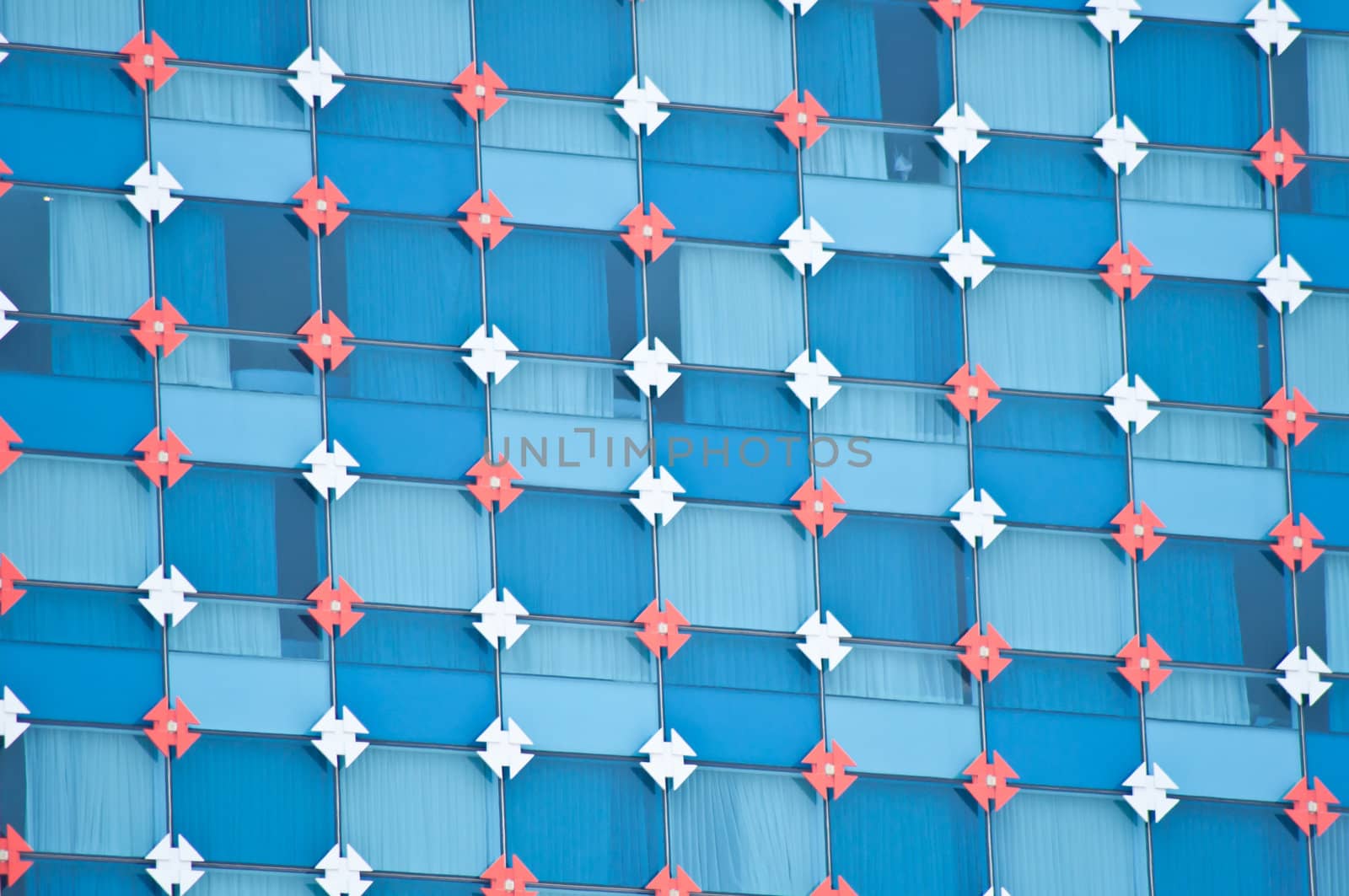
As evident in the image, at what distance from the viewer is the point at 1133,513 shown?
2945cm

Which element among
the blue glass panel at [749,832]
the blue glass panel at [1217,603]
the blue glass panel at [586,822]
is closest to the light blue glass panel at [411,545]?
the blue glass panel at [586,822]

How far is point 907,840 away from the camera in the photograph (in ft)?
93.9

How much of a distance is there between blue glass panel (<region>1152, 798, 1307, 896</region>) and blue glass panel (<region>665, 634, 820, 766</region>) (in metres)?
4.49

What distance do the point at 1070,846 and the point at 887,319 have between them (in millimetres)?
6693

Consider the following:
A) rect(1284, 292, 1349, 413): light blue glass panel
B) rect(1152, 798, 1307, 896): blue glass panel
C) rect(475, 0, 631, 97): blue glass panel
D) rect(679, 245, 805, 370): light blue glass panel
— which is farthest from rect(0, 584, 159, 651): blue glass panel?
rect(1284, 292, 1349, 413): light blue glass panel

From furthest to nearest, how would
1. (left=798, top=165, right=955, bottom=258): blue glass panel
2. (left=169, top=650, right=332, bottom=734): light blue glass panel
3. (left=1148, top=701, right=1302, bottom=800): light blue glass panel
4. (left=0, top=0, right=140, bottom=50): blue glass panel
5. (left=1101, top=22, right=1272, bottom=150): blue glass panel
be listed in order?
1. (left=1101, top=22, right=1272, bottom=150): blue glass panel
2. (left=798, top=165, right=955, bottom=258): blue glass panel
3. (left=1148, top=701, right=1302, bottom=800): light blue glass panel
4. (left=0, top=0, right=140, bottom=50): blue glass panel
5. (left=169, top=650, right=332, bottom=734): light blue glass panel

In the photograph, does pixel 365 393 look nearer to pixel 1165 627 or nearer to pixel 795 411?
pixel 795 411

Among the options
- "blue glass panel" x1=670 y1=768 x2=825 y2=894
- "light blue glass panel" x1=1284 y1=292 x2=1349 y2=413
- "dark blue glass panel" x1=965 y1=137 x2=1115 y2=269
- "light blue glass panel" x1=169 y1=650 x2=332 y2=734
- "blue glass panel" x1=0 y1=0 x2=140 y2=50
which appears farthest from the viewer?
"light blue glass panel" x1=1284 y1=292 x2=1349 y2=413

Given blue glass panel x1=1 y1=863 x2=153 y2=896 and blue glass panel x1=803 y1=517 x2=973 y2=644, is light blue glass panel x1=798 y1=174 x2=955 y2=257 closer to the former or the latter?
blue glass panel x1=803 y1=517 x2=973 y2=644

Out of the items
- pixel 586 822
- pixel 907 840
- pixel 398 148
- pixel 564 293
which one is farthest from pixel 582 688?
pixel 398 148

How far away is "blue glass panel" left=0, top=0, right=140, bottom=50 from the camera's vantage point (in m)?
28.6

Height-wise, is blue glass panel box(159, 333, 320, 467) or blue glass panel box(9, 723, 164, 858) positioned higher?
blue glass panel box(159, 333, 320, 467)

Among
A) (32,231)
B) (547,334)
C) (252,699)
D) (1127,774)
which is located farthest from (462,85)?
(1127,774)

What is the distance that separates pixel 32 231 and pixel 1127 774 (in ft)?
47.4
